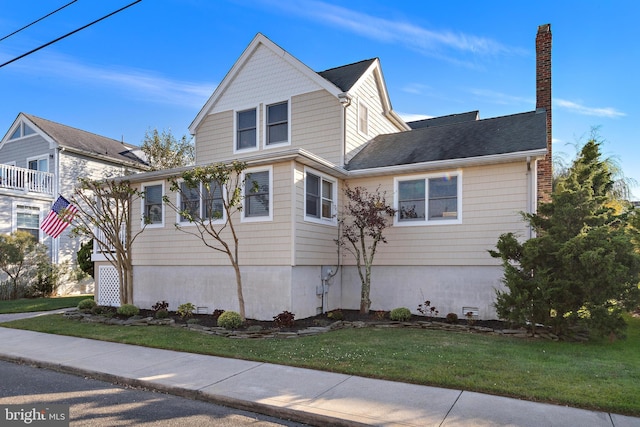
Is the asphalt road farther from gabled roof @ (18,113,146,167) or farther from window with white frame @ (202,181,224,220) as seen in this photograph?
gabled roof @ (18,113,146,167)

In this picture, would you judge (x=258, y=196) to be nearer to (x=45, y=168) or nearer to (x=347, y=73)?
(x=347, y=73)

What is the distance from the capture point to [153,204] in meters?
13.2

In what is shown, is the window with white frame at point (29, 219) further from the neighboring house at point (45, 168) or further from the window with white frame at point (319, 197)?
the window with white frame at point (319, 197)

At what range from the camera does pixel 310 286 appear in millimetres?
11273

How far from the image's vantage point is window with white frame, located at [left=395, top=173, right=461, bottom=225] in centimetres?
1138

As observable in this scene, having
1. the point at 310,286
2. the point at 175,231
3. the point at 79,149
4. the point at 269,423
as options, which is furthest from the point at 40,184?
the point at 269,423

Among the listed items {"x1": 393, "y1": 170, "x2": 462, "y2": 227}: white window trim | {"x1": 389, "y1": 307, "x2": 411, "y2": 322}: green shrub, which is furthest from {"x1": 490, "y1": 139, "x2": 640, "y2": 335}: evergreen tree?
{"x1": 389, "y1": 307, "x2": 411, "y2": 322}: green shrub

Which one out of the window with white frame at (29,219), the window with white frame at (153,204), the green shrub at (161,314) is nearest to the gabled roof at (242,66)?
the window with white frame at (153,204)

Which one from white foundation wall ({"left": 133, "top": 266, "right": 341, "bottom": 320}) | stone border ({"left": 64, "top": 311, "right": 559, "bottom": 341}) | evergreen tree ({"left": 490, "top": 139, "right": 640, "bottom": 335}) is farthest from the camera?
white foundation wall ({"left": 133, "top": 266, "right": 341, "bottom": 320})

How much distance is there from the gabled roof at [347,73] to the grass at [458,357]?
7826mm

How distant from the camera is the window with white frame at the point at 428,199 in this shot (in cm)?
1138

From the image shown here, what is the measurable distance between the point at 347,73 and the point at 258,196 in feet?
20.1

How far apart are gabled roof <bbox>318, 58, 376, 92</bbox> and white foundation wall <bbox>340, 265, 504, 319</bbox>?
19.0 ft

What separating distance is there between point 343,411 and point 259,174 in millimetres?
7391
